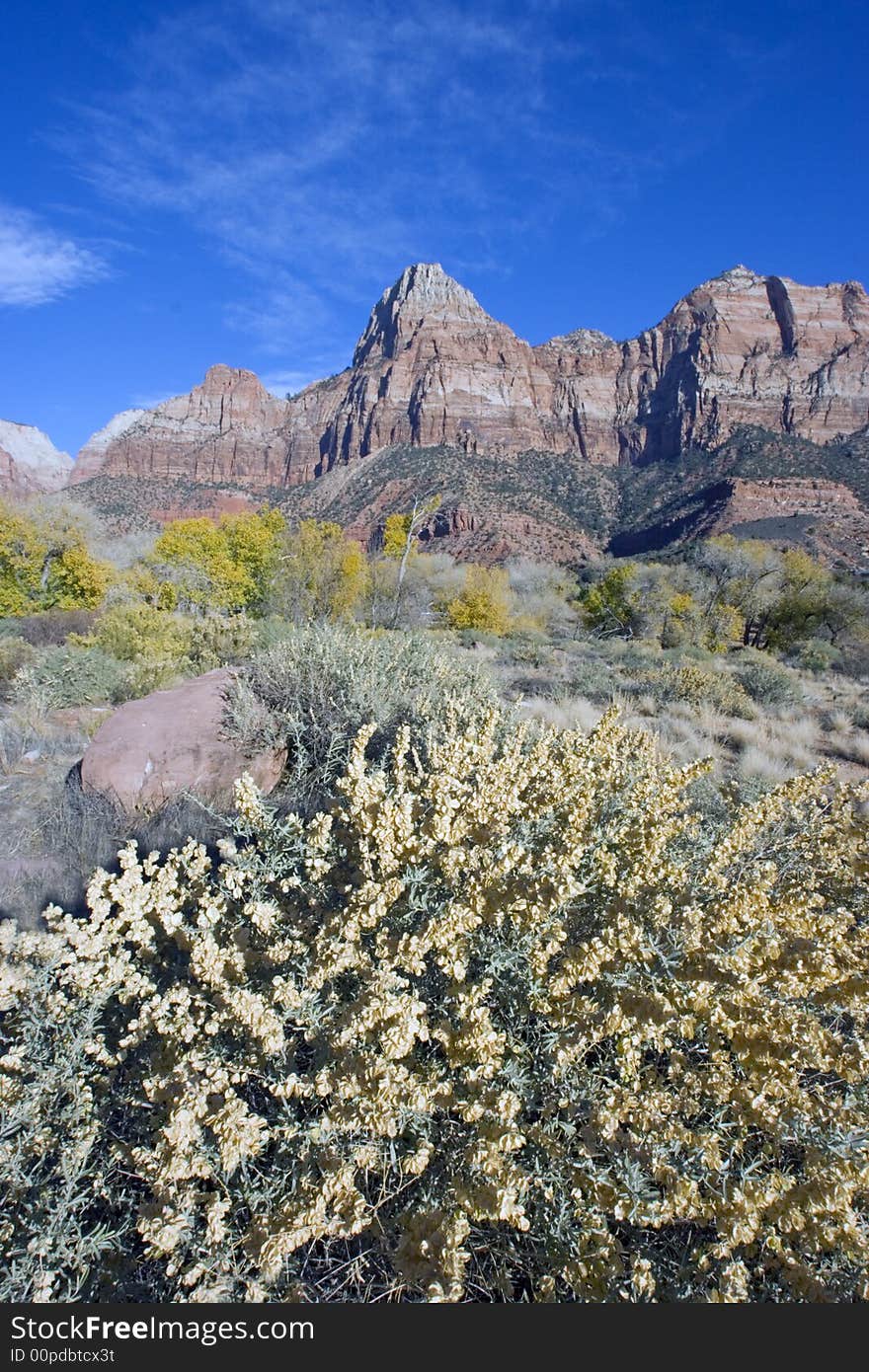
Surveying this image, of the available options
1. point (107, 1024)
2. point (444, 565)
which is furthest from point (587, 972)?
point (444, 565)

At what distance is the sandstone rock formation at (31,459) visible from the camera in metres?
139

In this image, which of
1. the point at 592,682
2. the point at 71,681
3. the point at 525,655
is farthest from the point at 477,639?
the point at 71,681

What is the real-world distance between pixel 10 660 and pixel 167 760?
322 inches

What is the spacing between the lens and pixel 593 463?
10119cm

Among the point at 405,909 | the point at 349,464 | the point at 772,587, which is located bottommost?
the point at 405,909

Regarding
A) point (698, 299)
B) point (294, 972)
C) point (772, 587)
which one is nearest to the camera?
point (294, 972)

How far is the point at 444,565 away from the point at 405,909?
149 ft

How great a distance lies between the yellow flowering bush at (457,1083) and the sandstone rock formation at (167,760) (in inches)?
105

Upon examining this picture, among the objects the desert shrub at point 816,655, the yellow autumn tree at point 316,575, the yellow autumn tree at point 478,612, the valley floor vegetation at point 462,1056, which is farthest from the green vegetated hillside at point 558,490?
the valley floor vegetation at point 462,1056

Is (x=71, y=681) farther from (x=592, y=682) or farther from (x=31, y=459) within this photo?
(x=31, y=459)

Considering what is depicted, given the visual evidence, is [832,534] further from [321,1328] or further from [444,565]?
[321,1328]

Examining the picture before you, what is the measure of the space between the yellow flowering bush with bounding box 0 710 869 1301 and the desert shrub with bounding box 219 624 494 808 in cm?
216

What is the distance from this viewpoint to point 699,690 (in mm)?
11008

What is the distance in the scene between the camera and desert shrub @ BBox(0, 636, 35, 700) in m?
10.5
